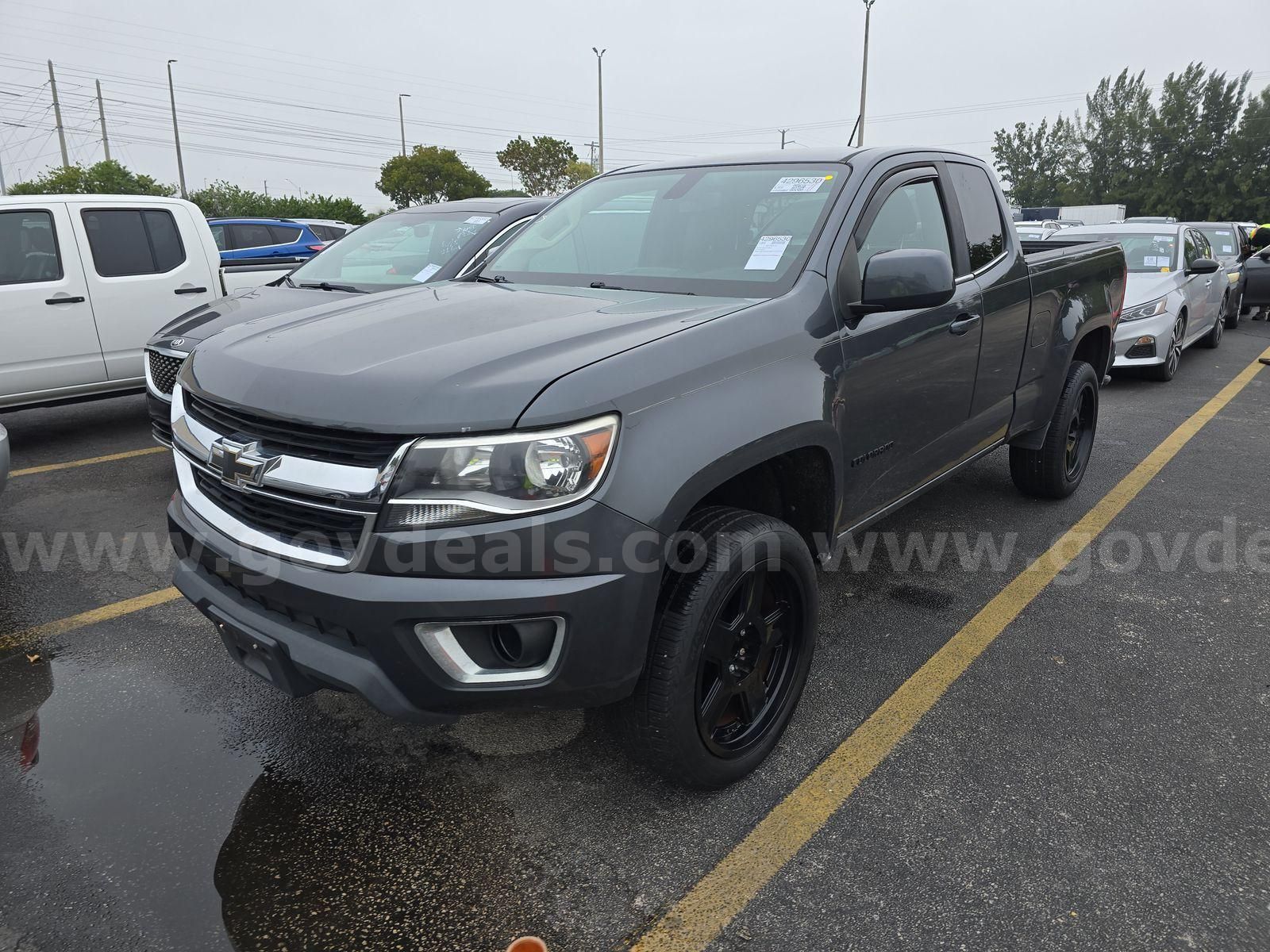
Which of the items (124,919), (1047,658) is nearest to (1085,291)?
(1047,658)

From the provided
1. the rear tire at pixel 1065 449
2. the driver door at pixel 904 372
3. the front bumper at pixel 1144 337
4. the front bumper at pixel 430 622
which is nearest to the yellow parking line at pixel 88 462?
the front bumper at pixel 430 622

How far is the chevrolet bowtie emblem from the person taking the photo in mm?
2189

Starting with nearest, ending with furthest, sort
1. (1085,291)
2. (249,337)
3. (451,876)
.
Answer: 1. (451,876)
2. (249,337)
3. (1085,291)

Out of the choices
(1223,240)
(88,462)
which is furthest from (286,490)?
(1223,240)

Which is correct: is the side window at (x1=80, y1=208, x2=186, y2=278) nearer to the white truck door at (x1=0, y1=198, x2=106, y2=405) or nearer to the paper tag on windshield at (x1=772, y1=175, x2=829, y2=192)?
the white truck door at (x1=0, y1=198, x2=106, y2=405)

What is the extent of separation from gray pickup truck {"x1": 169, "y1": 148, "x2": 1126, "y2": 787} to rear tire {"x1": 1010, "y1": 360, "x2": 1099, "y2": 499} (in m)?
1.58

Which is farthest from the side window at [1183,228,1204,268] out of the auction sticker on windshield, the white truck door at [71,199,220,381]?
the white truck door at [71,199,220,381]

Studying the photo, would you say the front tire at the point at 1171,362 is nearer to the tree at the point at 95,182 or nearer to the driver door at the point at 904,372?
the driver door at the point at 904,372

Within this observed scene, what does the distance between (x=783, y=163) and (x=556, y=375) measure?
5.68 feet

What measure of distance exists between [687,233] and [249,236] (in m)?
13.1

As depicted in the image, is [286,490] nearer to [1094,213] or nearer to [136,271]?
[136,271]

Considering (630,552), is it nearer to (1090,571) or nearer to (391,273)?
(1090,571)

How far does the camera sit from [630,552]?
2039 millimetres

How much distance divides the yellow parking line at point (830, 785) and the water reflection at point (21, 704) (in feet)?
6.64
